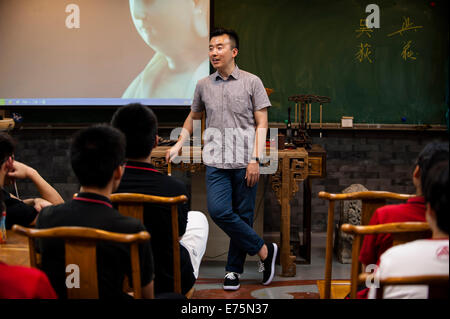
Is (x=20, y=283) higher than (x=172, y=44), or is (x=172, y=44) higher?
(x=172, y=44)

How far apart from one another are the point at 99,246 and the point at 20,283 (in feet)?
0.79

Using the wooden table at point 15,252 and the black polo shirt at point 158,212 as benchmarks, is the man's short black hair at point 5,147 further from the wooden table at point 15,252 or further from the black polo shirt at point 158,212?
the black polo shirt at point 158,212

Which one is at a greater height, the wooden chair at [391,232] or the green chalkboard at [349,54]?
the green chalkboard at [349,54]

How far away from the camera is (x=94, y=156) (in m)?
1.30

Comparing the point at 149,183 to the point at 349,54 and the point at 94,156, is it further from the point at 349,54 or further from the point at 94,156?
the point at 349,54

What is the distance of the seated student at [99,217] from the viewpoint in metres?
1.21

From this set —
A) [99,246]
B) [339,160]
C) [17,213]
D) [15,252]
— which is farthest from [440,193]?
[339,160]

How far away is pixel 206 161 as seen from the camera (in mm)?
2752

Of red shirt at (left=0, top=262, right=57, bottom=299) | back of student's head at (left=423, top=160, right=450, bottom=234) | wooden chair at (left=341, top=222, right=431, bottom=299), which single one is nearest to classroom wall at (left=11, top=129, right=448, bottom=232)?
wooden chair at (left=341, top=222, right=431, bottom=299)

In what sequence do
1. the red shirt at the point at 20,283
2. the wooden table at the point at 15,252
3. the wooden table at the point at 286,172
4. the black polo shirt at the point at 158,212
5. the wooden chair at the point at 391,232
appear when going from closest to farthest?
the red shirt at the point at 20,283
the wooden chair at the point at 391,232
the wooden table at the point at 15,252
the black polo shirt at the point at 158,212
the wooden table at the point at 286,172

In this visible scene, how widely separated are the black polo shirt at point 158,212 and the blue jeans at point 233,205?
941mm

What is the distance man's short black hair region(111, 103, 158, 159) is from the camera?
1681 mm

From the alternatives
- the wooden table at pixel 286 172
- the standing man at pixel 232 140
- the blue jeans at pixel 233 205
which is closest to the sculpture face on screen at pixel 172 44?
the wooden table at pixel 286 172
